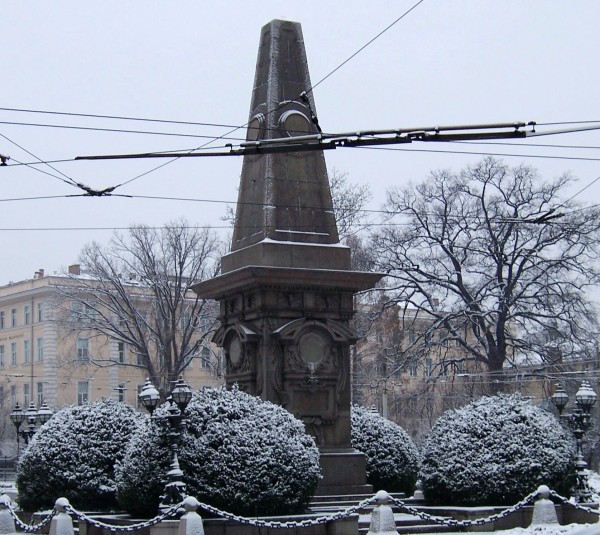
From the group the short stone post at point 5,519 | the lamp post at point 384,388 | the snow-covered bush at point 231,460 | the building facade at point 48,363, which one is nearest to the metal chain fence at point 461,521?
the snow-covered bush at point 231,460

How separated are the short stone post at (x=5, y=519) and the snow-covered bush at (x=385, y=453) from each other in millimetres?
6795

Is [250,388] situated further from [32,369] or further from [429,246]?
[32,369]

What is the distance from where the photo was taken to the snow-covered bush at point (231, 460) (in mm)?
18703

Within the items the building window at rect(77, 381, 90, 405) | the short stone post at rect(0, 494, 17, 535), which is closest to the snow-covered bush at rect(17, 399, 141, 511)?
the short stone post at rect(0, 494, 17, 535)


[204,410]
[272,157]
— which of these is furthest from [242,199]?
[204,410]

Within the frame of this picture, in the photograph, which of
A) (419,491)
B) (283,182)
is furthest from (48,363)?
(283,182)

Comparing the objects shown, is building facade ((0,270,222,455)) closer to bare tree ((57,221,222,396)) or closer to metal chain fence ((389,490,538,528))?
bare tree ((57,221,222,396))

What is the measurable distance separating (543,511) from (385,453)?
445cm

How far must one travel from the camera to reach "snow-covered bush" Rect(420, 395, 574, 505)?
21.6 metres

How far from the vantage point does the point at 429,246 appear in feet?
152

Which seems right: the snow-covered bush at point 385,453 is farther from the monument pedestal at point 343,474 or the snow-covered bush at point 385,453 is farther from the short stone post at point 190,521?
the short stone post at point 190,521

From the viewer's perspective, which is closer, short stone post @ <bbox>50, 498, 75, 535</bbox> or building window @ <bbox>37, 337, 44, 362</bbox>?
short stone post @ <bbox>50, 498, 75, 535</bbox>

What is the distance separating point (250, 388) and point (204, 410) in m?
2.76

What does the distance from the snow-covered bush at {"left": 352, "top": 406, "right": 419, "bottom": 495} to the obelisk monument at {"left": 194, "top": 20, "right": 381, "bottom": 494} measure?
184 cm
